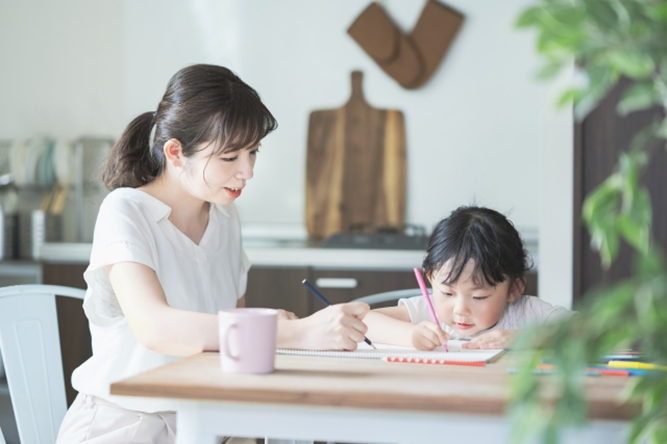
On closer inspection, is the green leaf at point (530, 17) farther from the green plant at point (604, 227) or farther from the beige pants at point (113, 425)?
the beige pants at point (113, 425)

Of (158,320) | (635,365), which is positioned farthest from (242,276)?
→ (635,365)

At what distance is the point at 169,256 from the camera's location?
4.47ft

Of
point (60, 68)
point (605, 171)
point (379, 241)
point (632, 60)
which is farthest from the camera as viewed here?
point (60, 68)

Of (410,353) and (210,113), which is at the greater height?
(210,113)

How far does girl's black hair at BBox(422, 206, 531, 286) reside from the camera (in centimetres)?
148

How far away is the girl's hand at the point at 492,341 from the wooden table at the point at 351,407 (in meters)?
0.32

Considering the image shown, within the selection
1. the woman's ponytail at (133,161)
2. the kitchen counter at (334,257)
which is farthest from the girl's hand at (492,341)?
the kitchen counter at (334,257)

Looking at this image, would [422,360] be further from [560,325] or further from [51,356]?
[51,356]

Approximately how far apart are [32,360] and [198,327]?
55cm

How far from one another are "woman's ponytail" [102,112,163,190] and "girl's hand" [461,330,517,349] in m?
0.69

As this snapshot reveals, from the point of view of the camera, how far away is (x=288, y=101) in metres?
3.18

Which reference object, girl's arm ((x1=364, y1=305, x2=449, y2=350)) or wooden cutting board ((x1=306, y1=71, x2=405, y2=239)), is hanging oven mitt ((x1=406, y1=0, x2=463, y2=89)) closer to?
wooden cutting board ((x1=306, y1=71, x2=405, y2=239))

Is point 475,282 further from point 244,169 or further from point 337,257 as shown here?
point 337,257

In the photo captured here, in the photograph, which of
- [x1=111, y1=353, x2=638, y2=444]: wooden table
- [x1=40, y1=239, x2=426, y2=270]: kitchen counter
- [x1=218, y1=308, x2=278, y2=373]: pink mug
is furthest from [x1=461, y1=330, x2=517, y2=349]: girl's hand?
[x1=40, y1=239, x2=426, y2=270]: kitchen counter
